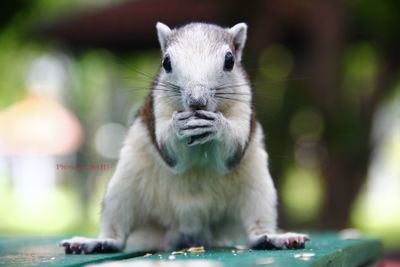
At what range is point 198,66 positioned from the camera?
276 centimetres

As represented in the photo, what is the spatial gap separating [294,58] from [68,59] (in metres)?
3.25

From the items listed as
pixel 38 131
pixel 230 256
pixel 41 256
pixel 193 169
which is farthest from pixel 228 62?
pixel 38 131

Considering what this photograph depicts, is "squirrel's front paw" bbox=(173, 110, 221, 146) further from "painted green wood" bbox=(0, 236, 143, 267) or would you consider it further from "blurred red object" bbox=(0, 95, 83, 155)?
"blurred red object" bbox=(0, 95, 83, 155)

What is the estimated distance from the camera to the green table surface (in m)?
2.39

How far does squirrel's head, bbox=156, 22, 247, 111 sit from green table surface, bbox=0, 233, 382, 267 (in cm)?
48

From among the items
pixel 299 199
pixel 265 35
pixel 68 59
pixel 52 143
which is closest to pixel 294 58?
pixel 265 35

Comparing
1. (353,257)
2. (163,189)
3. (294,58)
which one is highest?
(294,58)

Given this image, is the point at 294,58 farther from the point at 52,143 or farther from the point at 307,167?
the point at 52,143

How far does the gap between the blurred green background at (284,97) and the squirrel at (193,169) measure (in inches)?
90.0

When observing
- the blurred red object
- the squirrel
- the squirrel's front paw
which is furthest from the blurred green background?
the squirrel's front paw

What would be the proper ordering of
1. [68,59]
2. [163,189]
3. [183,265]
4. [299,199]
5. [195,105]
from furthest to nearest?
[68,59] → [299,199] → [163,189] → [195,105] → [183,265]

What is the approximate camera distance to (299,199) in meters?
9.28

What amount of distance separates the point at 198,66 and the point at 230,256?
2.00 ft

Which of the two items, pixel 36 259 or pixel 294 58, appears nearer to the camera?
pixel 36 259
